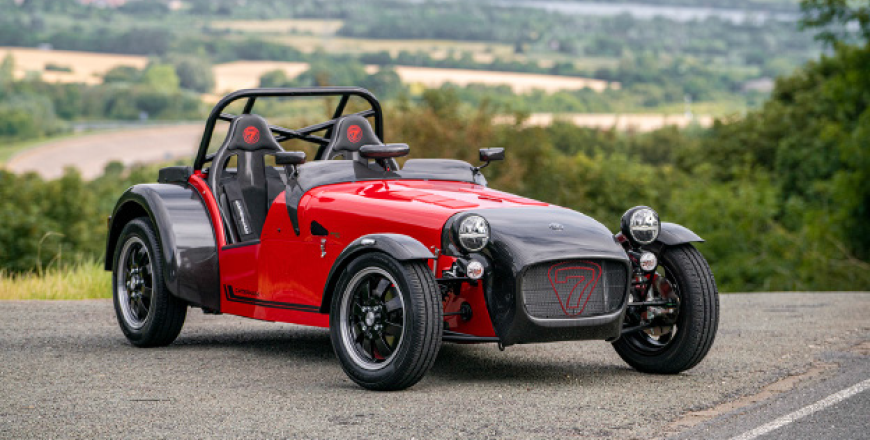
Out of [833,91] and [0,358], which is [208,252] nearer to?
[0,358]

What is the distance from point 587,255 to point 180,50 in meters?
148

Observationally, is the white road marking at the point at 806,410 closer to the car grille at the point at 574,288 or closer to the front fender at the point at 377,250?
the car grille at the point at 574,288

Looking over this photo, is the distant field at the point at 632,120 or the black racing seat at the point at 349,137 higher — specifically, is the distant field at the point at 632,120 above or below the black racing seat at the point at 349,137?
above

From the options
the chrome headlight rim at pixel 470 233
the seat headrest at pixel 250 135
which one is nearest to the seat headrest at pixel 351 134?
the seat headrest at pixel 250 135

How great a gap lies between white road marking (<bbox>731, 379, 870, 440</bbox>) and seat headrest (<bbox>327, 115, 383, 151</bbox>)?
433 cm

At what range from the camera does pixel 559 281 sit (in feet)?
23.7

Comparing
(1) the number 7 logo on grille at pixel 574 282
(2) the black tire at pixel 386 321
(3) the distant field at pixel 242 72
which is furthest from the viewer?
(3) the distant field at pixel 242 72

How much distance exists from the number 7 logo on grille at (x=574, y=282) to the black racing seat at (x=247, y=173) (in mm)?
2947

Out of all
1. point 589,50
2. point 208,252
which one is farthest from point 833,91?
point 589,50

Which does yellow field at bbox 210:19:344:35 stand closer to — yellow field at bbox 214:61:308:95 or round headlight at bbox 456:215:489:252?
yellow field at bbox 214:61:308:95

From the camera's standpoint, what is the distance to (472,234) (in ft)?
23.3

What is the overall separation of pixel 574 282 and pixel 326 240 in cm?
175

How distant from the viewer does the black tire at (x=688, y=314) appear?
302 inches

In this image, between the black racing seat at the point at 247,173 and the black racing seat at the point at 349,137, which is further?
the black racing seat at the point at 349,137
